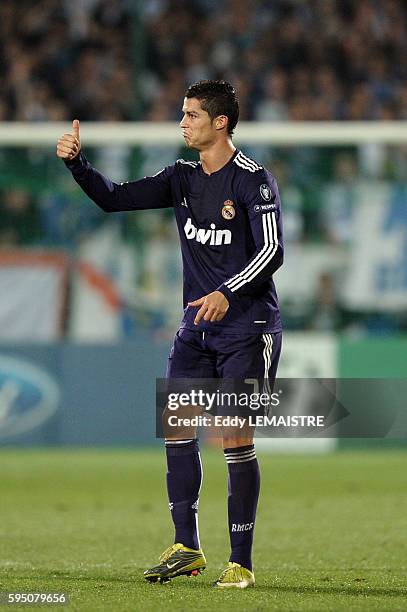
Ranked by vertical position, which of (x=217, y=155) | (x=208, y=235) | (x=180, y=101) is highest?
(x=180, y=101)

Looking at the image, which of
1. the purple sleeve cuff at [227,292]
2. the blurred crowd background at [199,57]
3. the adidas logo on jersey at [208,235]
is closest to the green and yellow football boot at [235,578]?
the purple sleeve cuff at [227,292]

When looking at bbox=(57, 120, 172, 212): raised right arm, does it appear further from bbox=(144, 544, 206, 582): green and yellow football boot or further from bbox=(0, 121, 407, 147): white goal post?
bbox=(0, 121, 407, 147): white goal post

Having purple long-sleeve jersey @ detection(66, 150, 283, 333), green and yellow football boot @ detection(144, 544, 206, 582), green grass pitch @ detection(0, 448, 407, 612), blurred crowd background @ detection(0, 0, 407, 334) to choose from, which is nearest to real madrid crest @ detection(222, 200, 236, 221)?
purple long-sleeve jersey @ detection(66, 150, 283, 333)

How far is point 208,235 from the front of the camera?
593 centimetres

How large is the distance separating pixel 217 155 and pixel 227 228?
337 mm

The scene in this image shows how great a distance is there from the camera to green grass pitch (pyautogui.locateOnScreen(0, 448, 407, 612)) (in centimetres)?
544

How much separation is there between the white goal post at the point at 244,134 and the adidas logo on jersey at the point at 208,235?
786cm

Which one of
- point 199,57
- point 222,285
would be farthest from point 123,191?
point 199,57

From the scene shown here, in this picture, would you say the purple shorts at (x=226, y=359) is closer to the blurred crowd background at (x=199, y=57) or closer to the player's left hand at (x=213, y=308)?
the player's left hand at (x=213, y=308)

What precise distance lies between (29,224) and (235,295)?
8.67 meters

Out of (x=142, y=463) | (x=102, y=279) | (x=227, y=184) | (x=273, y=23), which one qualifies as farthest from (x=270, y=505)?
(x=273, y=23)

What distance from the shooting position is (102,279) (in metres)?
14.0

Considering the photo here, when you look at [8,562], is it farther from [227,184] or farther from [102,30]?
[102,30]

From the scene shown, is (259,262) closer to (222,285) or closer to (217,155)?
(222,285)
